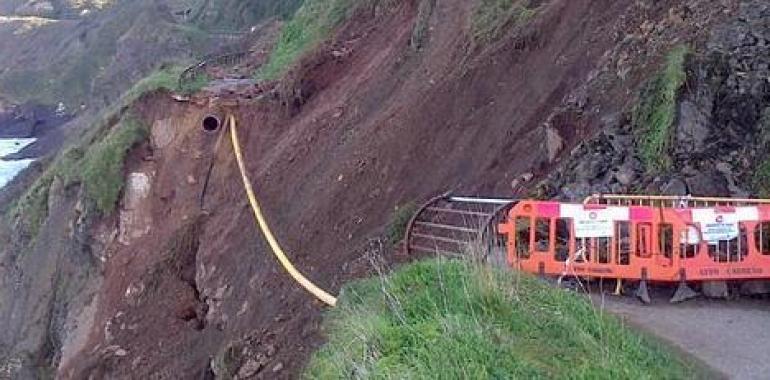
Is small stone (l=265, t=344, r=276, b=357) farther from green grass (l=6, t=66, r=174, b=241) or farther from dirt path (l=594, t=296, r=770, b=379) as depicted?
green grass (l=6, t=66, r=174, b=241)

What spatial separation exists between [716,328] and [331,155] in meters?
10.6

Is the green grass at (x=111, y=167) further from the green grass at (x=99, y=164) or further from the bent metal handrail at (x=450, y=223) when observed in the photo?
the bent metal handrail at (x=450, y=223)

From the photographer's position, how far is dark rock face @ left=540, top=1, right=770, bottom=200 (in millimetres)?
9086

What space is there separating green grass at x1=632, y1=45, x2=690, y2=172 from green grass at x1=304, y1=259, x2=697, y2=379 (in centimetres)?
252

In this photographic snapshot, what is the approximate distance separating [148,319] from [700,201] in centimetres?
1229

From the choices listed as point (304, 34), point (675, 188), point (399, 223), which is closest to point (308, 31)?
point (304, 34)

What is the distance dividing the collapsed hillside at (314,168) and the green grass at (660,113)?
100mm

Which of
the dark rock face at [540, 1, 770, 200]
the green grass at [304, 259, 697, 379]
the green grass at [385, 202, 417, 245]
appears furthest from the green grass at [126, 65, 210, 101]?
the green grass at [304, 259, 697, 379]

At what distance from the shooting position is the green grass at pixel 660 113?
9.38 meters

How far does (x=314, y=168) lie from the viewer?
17.6 m

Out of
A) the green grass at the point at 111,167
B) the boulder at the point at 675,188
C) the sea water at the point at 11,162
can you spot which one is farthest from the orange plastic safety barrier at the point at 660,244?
the sea water at the point at 11,162

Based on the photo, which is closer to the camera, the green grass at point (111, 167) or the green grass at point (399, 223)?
the green grass at point (399, 223)

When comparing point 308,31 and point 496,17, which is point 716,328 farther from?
point 308,31

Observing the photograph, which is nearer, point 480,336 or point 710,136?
point 480,336
